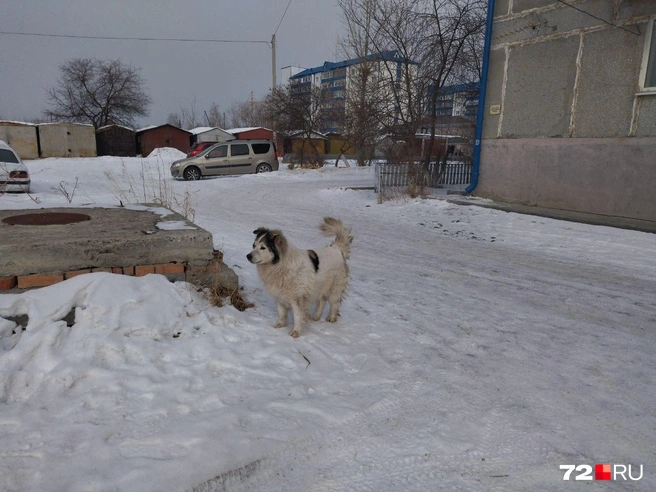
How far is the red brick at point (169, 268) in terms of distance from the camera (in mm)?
4234

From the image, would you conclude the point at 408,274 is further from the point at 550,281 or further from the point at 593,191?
the point at 593,191

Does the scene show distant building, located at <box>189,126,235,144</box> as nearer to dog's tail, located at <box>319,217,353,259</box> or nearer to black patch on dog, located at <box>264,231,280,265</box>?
dog's tail, located at <box>319,217,353,259</box>

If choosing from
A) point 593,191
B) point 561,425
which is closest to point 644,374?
point 561,425

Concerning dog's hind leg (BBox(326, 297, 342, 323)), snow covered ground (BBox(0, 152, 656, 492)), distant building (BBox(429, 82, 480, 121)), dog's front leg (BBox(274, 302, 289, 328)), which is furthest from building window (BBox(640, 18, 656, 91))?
dog's front leg (BBox(274, 302, 289, 328))

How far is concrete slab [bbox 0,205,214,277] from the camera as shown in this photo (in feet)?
12.1

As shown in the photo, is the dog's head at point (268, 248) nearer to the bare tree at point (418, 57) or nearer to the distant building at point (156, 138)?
the bare tree at point (418, 57)

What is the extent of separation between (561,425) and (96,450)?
114 inches

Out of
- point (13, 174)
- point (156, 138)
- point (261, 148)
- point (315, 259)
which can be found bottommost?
point (315, 259)

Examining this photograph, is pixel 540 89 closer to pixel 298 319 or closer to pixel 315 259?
pixel 315 259

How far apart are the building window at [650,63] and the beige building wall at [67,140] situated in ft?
119

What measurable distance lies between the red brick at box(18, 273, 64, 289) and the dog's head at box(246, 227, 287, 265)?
5.67 feet

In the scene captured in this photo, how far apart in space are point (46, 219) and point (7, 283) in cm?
154

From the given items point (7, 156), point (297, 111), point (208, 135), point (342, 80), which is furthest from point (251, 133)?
point (7, 156)

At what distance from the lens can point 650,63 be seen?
31.0 feet
